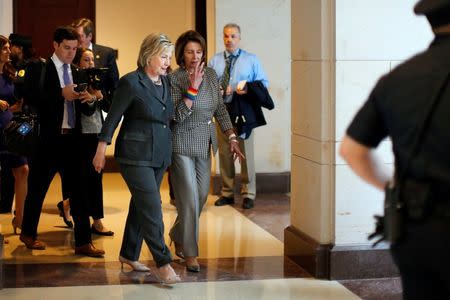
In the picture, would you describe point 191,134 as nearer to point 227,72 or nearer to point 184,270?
point 184,270

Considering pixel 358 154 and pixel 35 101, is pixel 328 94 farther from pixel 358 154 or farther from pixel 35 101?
pixel 358 154

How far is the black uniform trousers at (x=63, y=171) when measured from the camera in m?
7.11

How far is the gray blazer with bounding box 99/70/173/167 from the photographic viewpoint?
607cm

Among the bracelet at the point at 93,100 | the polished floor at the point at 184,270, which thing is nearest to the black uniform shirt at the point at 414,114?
the polished floor at the point at 184,270

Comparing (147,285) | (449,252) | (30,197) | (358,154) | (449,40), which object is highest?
(449,40)

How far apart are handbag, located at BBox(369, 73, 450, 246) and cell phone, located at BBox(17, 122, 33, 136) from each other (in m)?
4.71

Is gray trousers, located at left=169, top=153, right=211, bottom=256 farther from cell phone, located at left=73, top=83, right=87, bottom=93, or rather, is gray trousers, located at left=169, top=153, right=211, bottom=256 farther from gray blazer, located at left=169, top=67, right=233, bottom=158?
cell phone, located at left=73, top=83, right=87, bottom=93

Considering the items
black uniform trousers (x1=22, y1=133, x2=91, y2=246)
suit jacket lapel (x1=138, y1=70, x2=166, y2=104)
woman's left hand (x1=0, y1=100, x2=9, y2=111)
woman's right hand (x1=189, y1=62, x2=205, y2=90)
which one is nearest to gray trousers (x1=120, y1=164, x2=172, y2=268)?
suit jacket lapel (x1=138, y1=70, x2=166, y2=104)

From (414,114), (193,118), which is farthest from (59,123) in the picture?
(414,114)

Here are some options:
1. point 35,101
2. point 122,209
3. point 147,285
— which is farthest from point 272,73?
point 147,285

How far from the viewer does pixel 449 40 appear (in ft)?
9.02

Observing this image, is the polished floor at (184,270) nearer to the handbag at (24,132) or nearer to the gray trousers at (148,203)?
the gray trousers at (148,203)

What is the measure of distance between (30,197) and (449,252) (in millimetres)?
5108

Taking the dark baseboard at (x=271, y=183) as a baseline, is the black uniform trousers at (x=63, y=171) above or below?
above
